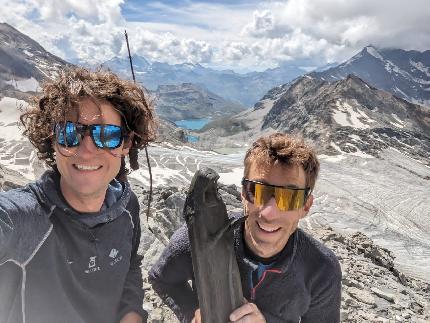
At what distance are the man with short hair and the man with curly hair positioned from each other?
84cm

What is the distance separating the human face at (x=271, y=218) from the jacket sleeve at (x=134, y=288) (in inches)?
66.7

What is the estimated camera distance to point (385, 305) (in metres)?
13.9

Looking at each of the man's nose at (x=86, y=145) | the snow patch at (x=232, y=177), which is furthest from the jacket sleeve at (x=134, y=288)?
the snow patch at (x=232, y=177)

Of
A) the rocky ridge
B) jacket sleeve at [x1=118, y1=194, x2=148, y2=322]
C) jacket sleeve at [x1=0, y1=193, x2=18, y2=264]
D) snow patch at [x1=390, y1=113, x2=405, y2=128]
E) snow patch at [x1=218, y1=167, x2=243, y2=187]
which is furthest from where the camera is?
snow patch at [x1=390, y1=113, x2=405, y2=128]

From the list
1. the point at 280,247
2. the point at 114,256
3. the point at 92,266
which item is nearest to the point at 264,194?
the point at 280,247

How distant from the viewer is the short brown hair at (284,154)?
4.52 metres

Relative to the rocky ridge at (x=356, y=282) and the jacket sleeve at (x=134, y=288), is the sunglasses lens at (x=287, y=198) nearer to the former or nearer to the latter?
the jacket sleeve at (x=134, y=288)

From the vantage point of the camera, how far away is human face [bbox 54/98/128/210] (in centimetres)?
454

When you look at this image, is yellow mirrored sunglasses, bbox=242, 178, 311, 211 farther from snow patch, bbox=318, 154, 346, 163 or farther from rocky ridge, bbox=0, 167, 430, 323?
snow patch, bbox=318, 154, 346, 163

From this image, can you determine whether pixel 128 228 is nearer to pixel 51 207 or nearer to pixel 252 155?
pixel 51 207

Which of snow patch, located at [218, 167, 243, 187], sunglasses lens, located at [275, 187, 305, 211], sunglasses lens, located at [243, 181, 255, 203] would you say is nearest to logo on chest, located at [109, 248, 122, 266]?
sunglasses lens, located at [243, 181, 255, 203]

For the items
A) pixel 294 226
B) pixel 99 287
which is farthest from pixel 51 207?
pixel 294 226

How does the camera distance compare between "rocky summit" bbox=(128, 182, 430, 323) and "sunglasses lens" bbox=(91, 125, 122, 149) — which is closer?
"sunglasses lens" bbox=(91, 125, 122, 149)

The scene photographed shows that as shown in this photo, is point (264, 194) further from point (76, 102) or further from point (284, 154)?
point (76, 102)
